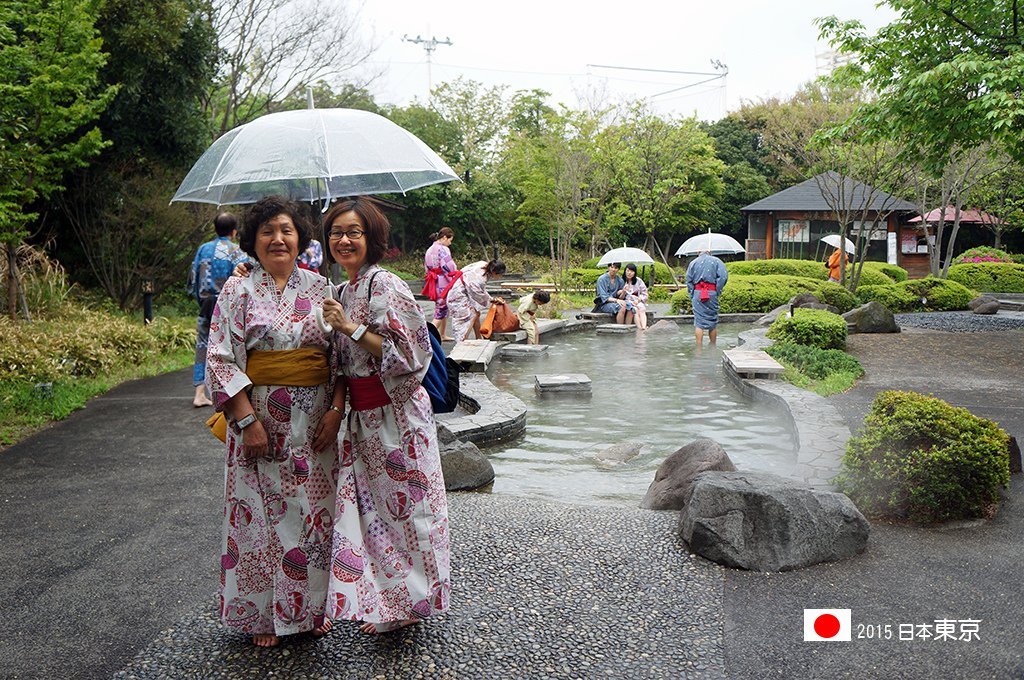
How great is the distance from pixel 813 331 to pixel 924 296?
9.77 metres

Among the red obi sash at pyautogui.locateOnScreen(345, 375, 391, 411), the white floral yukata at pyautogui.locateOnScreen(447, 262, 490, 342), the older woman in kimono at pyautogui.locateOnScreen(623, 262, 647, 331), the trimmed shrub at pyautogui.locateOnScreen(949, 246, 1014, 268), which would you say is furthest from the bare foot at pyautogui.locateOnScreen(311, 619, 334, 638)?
the trimmed shrub at pyautogui.locateOnScreen(949, 246, 1014, 268)

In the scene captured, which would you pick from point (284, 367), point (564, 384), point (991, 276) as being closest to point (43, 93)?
point (564, 384)

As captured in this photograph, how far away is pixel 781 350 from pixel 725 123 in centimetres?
3055

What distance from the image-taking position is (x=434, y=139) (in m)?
34.2

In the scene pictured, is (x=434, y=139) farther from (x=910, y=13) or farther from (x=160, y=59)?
(x=910, y=13)

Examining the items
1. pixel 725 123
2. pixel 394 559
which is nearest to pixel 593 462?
pixel 394 559

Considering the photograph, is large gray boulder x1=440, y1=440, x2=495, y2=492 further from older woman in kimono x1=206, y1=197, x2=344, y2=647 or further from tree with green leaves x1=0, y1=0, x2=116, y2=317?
tree with green leaves x1=0, y1=0, x2=116, y2=317

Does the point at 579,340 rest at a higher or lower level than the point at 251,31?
lower

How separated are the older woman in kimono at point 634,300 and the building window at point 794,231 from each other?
17521 millimetres

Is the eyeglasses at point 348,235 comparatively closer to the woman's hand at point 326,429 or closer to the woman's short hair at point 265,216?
the woman's short hair at point 265,216

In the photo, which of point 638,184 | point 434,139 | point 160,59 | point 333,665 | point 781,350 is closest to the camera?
point 333,665

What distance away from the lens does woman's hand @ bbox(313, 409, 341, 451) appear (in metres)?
3.26

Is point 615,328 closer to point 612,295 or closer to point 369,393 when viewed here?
point 612,295

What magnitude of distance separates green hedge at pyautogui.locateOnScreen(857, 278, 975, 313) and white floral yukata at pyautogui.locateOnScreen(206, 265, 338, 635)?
19.3m
